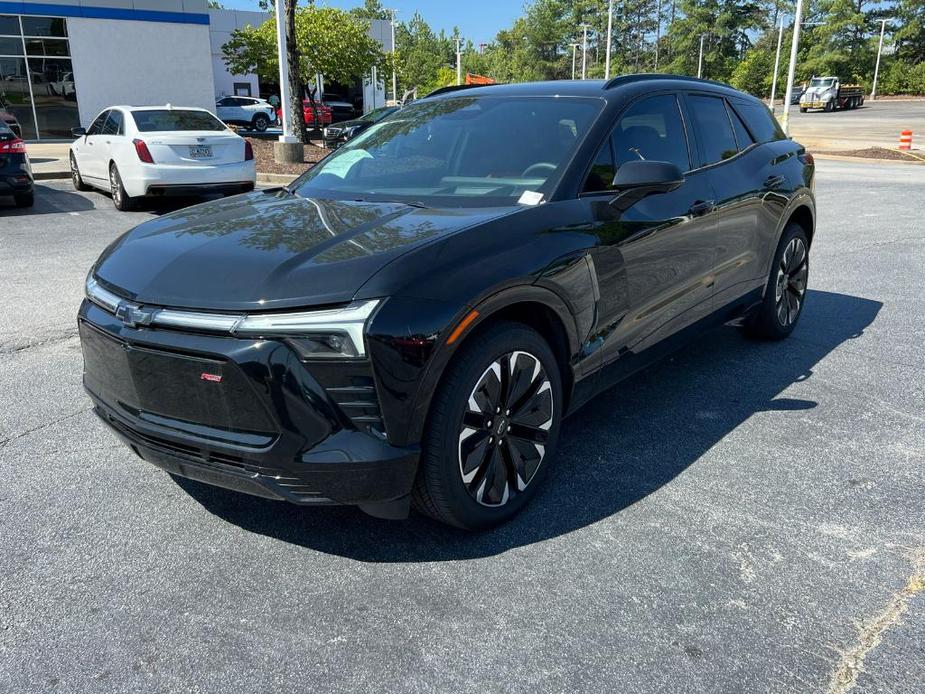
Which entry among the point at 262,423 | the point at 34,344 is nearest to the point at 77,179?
the point at 34,344

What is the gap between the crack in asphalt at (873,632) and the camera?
2297 mm

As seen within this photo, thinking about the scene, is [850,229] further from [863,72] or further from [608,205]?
[863,72]

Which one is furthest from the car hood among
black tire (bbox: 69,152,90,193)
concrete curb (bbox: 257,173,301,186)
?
black tire (bbox: 69,152,90,193)

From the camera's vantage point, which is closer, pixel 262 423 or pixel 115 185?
pixel 262 423

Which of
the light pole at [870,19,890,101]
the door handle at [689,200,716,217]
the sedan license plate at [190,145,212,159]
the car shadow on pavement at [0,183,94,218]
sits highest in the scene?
the light pole at [870,19,890,101]

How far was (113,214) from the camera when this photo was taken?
11.6 meters

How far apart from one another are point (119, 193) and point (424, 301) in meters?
10.7

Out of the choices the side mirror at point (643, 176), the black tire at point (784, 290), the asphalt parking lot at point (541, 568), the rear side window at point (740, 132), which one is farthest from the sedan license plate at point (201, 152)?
the side mirror at point (643, 176)

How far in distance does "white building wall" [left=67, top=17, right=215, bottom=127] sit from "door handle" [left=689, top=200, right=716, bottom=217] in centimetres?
2555

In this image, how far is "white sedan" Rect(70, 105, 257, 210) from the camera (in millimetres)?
10945

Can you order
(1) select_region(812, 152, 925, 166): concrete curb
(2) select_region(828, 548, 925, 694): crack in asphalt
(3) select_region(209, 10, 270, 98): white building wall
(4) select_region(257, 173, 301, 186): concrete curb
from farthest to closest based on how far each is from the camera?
(3) select_region(209, 10, 270, 98): white building wall → (1) select_region(812, 152, 925, 166): concrete curb → (4) select_region(257, 173, 301, 186): concrete curb → (2) select_region(828, 548, 925, 694): crack in asphalt

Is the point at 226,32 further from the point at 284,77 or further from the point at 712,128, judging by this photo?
the point at 712,128

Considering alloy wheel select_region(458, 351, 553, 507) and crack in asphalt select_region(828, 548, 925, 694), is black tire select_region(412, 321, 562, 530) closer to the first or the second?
alloy wheel select_region(458, 351, 553, 507)

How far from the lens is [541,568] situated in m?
2.87
